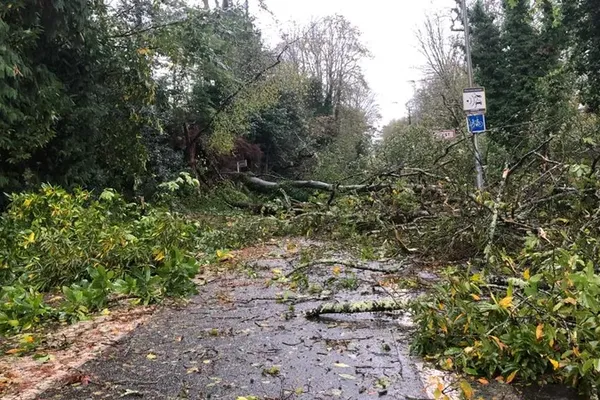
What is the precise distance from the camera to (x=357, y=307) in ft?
10.8

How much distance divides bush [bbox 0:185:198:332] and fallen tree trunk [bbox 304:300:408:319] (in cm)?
132

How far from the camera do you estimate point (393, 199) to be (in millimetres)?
6996

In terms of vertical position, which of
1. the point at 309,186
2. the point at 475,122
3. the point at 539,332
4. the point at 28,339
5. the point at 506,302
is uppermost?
the point at 475,122

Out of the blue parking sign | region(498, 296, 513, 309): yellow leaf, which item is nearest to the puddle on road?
region(498, 296, 513, 309): yellow leaf

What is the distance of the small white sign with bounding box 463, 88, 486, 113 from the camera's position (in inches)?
312

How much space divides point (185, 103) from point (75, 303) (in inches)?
386

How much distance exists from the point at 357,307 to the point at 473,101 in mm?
5770

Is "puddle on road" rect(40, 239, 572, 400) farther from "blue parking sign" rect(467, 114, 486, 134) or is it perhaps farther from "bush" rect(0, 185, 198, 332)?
"blue parking sign" rect(467, 114, 486, 134)

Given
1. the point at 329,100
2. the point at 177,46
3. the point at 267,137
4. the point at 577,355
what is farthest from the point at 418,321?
the point at 329,100

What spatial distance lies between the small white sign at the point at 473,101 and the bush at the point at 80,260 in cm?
513

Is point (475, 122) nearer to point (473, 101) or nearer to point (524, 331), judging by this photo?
point (473, 101)

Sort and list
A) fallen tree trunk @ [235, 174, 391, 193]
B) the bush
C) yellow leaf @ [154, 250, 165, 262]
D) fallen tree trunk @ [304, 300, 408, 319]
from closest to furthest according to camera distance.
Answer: fallen tree trunk @ [304, 300, 408, 319] < the bush < yellow leaf @ [154, 250, 165, 262] < fallen tree trunk @ [235, 174, 391, 193]

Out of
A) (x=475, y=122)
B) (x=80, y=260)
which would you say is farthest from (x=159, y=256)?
(x=475, y=122)

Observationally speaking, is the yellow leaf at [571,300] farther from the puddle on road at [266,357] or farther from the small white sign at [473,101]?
the small white sign at [473,101]
